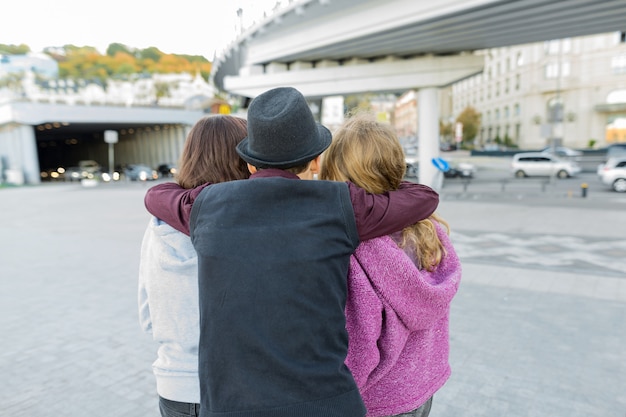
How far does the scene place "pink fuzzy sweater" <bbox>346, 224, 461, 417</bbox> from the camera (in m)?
1.38

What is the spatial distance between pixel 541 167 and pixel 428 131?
36.6 feet

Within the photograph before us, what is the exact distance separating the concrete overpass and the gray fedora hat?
12.1 m

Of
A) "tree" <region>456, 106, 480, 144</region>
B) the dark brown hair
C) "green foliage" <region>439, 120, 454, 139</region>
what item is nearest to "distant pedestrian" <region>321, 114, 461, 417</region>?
the dark brown hair

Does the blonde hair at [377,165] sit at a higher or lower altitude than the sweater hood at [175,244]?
higher

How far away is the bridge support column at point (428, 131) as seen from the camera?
19.6 m

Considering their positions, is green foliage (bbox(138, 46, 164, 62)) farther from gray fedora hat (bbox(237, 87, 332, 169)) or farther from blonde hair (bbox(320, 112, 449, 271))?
gray fedora hat (bbox(237, 87, 332, 169))

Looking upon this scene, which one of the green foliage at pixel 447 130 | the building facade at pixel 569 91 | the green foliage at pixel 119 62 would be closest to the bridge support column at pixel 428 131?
the building facade at pixel 569 91

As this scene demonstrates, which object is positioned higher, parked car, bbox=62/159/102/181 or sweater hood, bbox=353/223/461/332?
sweater hood, bbox=353/223/461/332

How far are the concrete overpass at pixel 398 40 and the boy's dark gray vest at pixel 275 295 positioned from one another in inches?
484

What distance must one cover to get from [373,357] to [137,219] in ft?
43.0

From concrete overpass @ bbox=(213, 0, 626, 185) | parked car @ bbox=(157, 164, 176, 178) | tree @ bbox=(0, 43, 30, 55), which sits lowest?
parked car @ bbox=(157, 164, 176, 178)

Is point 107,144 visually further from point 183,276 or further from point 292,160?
point 292,160

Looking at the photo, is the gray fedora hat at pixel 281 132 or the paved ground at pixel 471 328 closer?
the gray fedora hat at pixel 281 132

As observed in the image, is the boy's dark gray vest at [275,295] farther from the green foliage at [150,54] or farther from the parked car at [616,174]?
the green foliage at [150,54]
